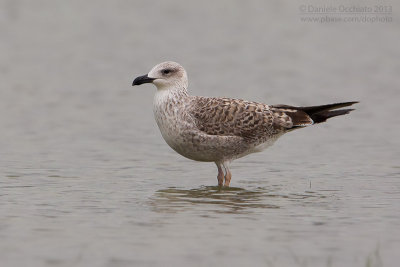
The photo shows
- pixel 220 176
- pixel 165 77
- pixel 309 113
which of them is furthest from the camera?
pixel 309 113

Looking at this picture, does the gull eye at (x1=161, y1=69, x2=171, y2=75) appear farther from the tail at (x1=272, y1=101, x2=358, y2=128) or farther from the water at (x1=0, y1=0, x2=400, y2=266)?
the tail at (x1=272, y1=101, x2=358, y2=128)

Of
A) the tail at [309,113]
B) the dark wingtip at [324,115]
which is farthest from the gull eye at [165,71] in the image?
the dark wingtip at [324,115]

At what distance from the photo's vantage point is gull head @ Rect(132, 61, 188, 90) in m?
12.7

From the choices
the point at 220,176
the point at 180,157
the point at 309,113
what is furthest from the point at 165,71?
the point at 309,113

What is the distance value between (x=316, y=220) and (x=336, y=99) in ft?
29.9

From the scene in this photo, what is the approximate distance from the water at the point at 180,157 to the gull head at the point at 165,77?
4.11ft

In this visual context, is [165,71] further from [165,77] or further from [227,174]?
[227,174]

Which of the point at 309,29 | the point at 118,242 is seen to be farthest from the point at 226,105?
the point at 309,29

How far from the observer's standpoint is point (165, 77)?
1273 cm

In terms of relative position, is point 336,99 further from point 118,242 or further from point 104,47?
point 118,242

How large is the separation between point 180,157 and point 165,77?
2.00 metres

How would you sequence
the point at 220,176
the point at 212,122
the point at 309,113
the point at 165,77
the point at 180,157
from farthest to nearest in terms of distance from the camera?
the point at 180,157, the point at 309,113, the point at 165,77, the point at 220,176, the point at 212,122

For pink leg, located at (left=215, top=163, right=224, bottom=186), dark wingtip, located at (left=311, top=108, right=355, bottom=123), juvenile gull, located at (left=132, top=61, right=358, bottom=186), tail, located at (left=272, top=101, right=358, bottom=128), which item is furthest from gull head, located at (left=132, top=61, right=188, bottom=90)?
dark wingtip, located at (left=311, top=108, right=355, bottom=123)

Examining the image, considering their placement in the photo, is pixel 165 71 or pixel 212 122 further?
pixel 165 71
